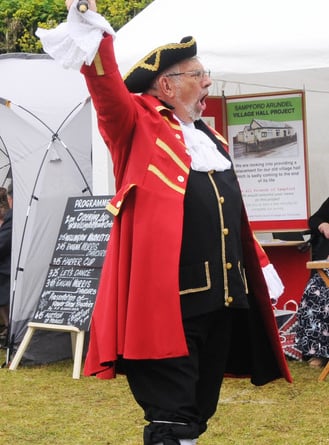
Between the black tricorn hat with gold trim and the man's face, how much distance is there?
30 millimetres

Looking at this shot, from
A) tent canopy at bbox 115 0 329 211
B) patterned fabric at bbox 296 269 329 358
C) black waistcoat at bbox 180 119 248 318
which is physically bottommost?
patterned fabric at bbox 296 269 329 358

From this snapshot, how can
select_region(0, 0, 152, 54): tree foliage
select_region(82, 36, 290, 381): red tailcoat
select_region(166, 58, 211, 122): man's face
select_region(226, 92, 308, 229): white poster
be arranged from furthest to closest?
select_region(0, 0, 152, 54): tree foliage < select_region(226, 92, 308, 229): white poster < select_region(166, 58, 211, 122): man's face < select_region(82, 36, 290, 381): red tailcoat

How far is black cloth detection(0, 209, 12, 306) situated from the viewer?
8.01m

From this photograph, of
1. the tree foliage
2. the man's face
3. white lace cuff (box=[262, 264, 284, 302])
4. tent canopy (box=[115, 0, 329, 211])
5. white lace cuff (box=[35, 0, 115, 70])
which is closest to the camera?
white lace cuff (box=[35, 0, 115, 70])

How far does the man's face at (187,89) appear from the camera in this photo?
3.54 m

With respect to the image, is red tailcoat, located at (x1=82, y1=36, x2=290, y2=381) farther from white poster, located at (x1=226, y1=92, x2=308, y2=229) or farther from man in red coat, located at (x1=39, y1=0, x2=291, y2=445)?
white poster, located at (x1=226, y1=92, x2=308, y2=229)

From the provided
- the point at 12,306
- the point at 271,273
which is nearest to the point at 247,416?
the point at 271,273

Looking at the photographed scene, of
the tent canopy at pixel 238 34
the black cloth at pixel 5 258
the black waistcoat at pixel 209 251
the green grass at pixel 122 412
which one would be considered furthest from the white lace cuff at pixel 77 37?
the black cloth at pixel 5 258

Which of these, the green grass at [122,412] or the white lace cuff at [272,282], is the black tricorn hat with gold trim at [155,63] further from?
the green grass at [122,412]

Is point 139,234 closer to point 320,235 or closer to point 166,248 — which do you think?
point 166,248

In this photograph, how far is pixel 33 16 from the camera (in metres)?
12.9

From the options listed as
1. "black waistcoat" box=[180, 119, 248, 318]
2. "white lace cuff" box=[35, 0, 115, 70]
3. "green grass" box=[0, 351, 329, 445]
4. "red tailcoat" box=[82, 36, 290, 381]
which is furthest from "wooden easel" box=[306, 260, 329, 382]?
"white lace cuff" box=[35, 0, 115, 70]

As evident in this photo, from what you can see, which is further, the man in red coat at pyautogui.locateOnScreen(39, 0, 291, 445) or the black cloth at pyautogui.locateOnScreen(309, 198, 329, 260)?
the black cloth at pyautogui.locateOnScreen(309, 198, 329, 260)

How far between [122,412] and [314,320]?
1822mm
